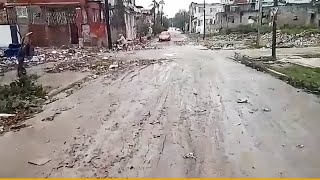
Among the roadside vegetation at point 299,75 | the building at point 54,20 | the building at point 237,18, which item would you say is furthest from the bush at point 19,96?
the building at point 237,18

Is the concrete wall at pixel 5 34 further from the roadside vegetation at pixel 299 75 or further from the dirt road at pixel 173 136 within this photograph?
the dirt road at pixel 173 136

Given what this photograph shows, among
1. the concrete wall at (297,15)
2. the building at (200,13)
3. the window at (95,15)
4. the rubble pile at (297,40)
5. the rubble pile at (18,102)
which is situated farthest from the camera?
the building at (200,13)

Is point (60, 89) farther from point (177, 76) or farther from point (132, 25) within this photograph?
point (132, 25)

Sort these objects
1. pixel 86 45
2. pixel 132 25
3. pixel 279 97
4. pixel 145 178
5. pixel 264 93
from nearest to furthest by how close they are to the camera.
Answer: pixel 145 178, pixel 279 97, pixel 264 93, pixel 86 45, pixel 132 25

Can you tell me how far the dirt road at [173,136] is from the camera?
519 centimetres

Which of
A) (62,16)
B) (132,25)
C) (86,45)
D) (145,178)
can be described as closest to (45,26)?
(62,16)

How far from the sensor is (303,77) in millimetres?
13070

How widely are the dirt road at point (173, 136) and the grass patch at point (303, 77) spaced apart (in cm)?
60

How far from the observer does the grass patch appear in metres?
11.3

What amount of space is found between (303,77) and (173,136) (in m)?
8.16

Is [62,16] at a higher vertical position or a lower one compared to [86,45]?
higher

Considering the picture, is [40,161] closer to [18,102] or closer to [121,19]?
[18,102]

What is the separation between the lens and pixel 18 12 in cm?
3322

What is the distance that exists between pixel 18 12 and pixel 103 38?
7980mm
